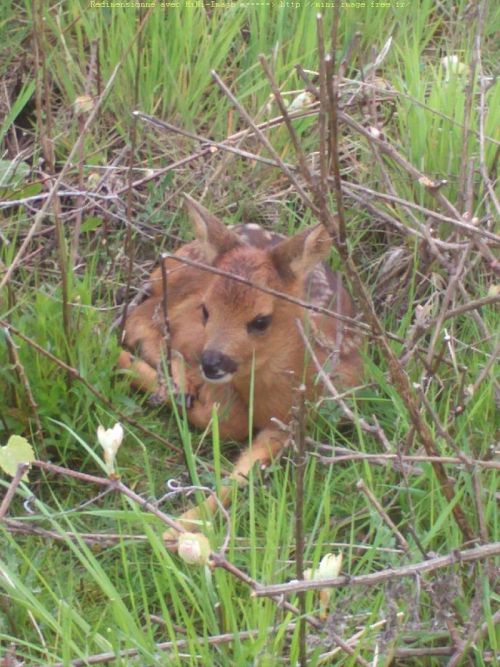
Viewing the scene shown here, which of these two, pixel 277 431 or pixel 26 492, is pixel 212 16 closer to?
pixel 277 431

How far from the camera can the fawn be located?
4.23 m

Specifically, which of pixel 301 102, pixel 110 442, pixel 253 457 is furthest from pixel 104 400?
pixel 110 442

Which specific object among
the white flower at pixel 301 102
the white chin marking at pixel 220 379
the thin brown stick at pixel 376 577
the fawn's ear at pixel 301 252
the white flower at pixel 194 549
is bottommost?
the white chin marking at pixel 220 379

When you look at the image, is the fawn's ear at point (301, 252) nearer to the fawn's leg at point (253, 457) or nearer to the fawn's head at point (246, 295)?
the fawn's head at point (246, 295)

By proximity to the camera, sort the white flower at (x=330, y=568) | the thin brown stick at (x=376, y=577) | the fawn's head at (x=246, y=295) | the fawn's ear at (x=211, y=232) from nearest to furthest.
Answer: the thin brown stick at (x=376, y=577)
the white flower at (x=330, y=568)
the fawn's head at (x=246, y=295)
the fawn's ear at (x=211, y=232)

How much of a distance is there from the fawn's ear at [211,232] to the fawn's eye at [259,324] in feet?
0.89

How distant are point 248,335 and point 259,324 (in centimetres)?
5

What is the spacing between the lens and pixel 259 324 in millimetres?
4309

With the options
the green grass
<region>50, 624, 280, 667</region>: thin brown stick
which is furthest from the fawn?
<region>50, 624, 280, 667</region>: thin brown stick

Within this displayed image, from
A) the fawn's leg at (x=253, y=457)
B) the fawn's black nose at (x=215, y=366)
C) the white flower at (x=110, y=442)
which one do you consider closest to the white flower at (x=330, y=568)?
the white flower at (x=110, y=442)

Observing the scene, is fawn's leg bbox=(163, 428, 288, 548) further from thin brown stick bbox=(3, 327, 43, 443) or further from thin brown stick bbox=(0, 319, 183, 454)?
thin brown stick bbox=(3, 327, 43, 443)

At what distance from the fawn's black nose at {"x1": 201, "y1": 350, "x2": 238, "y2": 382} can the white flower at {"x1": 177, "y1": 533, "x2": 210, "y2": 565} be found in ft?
5.37

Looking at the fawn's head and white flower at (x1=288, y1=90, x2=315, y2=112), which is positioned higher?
white flower at (x1=288, y1=90, x2=315, y2=112)

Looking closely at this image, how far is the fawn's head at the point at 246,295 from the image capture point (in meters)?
4.21
